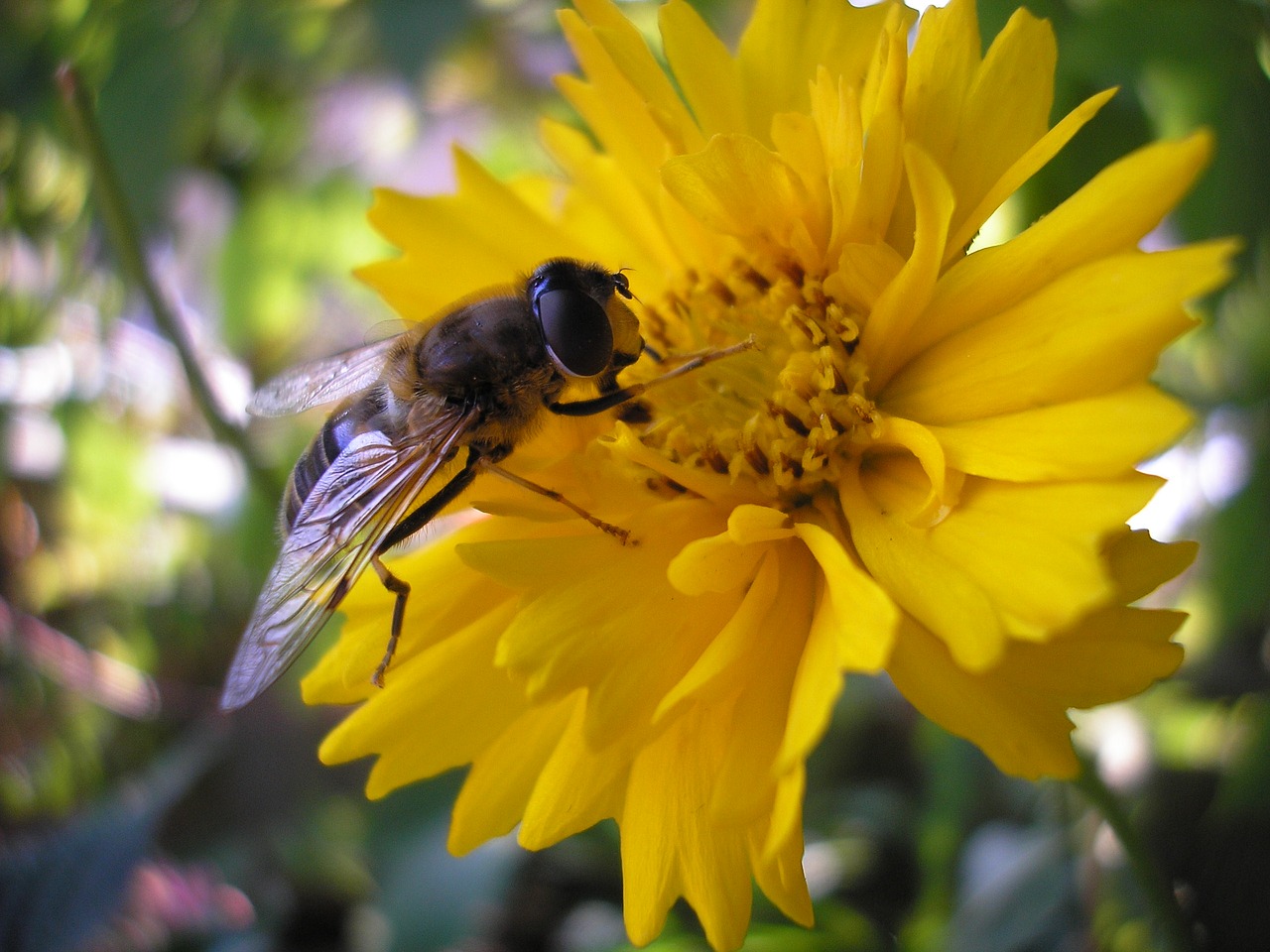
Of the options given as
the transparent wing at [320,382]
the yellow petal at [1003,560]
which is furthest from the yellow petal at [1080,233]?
the transparent wing at [320,382]

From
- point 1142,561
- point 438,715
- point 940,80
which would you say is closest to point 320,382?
point 438,715

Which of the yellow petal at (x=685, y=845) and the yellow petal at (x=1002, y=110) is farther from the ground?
the yellow petal at (x=1002, y=110)

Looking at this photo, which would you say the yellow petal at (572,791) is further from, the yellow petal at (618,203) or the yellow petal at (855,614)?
the yellow petal at (618,203)

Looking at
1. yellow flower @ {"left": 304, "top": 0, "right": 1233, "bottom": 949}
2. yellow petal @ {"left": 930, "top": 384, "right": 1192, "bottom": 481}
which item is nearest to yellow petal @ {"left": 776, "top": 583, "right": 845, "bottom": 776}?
yellow flower @ {"left": 304, "top": 0, "right": 1233, "bottom": 949}

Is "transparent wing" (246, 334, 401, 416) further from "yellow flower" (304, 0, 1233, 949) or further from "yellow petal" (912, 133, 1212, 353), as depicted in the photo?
"yellow petal" (912, 133, 1212, 353)

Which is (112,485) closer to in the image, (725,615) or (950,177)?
(725,615)

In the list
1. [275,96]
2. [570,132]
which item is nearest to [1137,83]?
[570,132]

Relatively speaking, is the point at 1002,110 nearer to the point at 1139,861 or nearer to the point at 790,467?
the point at 790,467
